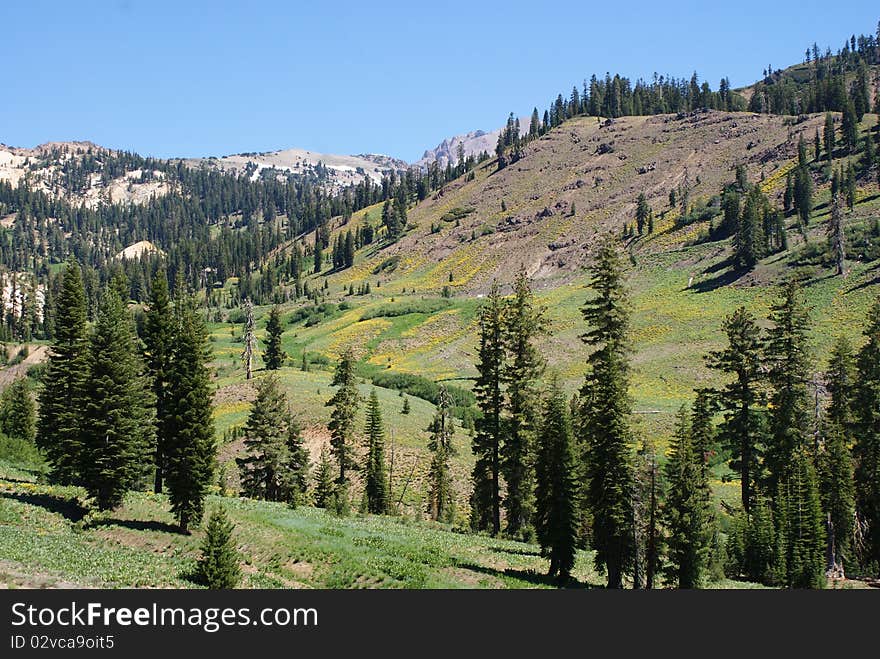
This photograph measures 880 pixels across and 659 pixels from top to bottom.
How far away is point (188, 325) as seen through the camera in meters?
36.3

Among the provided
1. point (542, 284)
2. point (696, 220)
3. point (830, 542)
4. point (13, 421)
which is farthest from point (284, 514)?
point (696, 220)

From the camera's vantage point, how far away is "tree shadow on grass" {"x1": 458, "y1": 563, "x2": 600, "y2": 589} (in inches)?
1161

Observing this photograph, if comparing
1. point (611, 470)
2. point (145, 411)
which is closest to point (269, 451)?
point (145, 411)

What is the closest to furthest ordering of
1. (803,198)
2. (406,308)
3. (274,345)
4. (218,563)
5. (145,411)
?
(218,563) → (145,411) → (274,345) → (803,198) → (406,308)

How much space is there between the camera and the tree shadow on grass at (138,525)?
31.9 metres

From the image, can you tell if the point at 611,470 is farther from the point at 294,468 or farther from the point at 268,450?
the point at 294,468

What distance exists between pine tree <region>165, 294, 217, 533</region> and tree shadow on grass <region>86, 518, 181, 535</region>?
0.51 metres

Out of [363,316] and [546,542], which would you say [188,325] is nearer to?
[546,542]

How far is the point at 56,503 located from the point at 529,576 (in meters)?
21.8

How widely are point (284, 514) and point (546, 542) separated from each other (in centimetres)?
1552

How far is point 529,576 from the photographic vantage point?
30578 mm

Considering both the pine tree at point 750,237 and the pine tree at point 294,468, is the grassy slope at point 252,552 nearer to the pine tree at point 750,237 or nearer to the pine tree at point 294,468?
the pine tree at point 294,468

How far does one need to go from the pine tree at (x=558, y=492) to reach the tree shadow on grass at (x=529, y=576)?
15.9 inches

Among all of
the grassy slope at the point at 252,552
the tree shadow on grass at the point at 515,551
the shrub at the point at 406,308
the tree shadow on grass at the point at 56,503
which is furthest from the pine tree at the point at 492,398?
the shrub at the point at 406,308
